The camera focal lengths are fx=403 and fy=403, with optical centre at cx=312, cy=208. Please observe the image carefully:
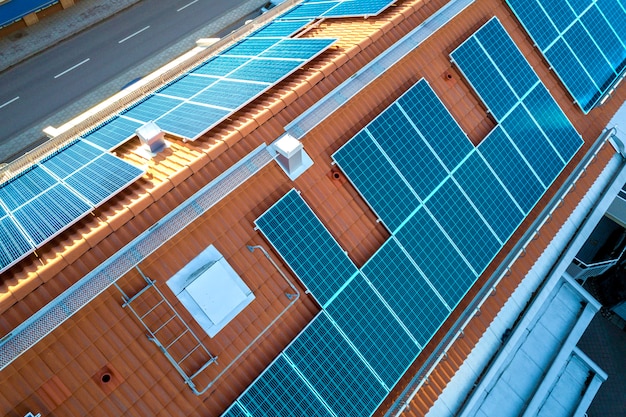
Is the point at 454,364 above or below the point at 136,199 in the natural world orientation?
below

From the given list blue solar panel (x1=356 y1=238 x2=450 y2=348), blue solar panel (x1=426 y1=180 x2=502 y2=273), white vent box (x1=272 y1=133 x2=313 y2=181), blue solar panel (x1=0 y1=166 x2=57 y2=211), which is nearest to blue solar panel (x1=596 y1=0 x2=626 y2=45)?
blue solar panel (x1=426 y1=180 x2=502 y2=273)

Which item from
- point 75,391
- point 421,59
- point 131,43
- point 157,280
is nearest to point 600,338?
point 421,59

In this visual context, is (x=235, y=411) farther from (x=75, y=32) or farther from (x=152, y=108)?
(x=75, y=32)

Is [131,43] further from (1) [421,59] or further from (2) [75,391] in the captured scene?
(2) [75,391]

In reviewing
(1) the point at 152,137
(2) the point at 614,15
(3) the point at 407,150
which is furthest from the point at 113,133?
(2) the point at 614,15

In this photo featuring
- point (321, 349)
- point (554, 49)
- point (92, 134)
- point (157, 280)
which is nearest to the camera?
point (157, 280)

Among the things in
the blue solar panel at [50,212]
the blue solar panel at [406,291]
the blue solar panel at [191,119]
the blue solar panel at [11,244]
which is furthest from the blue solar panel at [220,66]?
the blue solar panel at [406,291]
